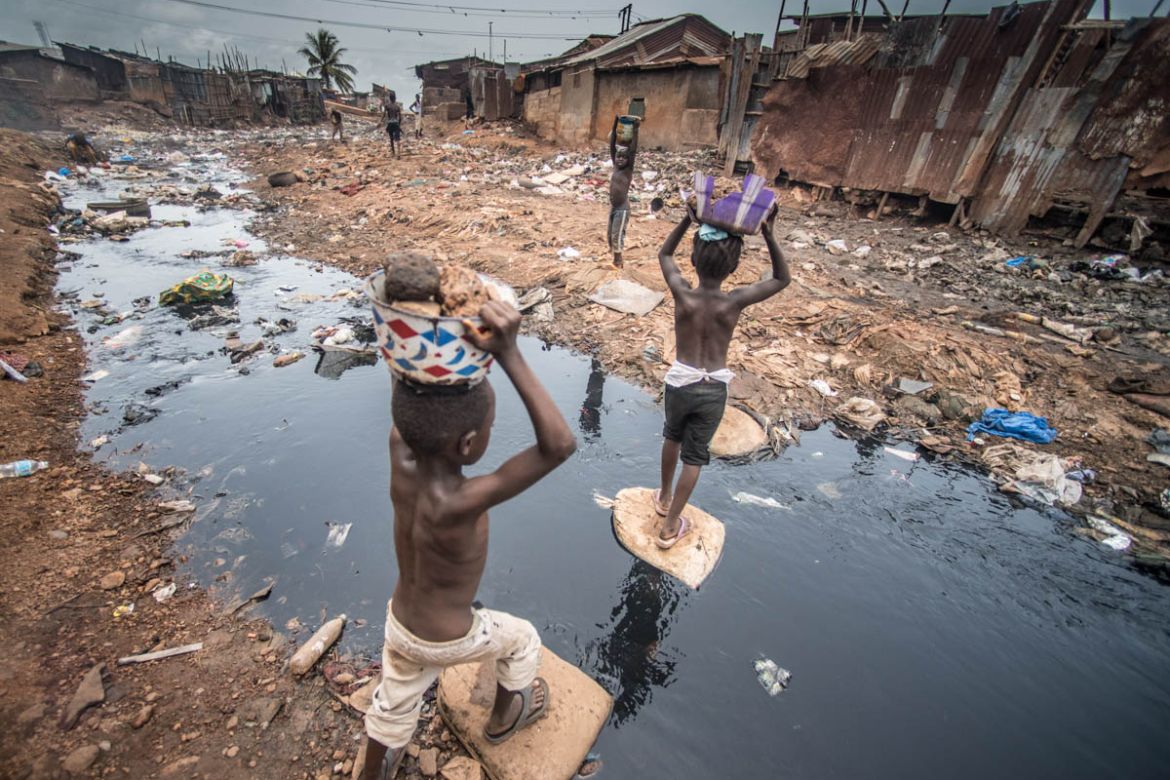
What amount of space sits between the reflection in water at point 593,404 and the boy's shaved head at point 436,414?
2.81 meters

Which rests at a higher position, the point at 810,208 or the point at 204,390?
the point at 810,208

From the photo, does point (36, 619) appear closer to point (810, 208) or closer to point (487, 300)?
point (487, 300)

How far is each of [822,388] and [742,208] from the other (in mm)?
3169

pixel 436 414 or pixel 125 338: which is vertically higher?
pixel 436 414

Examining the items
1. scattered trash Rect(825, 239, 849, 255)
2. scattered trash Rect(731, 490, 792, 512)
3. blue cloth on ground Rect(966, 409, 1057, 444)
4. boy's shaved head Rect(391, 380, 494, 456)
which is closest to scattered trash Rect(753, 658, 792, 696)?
scattered trash Rect(731, 490, 792, 512)

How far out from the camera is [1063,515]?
3.52 meters

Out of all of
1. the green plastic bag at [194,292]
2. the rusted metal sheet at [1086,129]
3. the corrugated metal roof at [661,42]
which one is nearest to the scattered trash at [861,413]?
the rusted metal sheet at [1086,129]

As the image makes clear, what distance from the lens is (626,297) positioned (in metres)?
6.12

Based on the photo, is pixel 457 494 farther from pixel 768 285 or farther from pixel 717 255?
pixel 768 285

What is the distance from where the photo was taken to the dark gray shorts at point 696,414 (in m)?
2.59

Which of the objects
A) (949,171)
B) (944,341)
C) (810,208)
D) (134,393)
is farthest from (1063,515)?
(810,208)

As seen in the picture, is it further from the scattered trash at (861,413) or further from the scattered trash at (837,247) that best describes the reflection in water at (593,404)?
the scattered trash at (837,247)

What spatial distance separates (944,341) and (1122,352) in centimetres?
202

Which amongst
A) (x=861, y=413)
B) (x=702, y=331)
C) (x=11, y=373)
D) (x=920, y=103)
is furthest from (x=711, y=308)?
(x=920, y=103)
